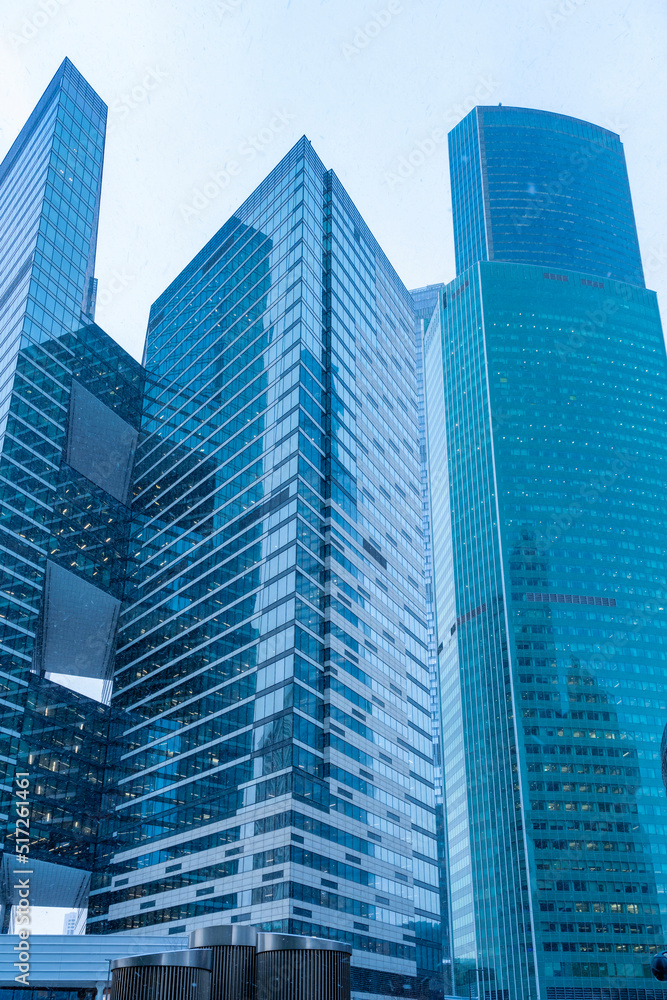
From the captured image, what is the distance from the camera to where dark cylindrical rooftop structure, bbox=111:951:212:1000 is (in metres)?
27.1

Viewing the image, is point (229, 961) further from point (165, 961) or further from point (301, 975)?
point (165, 961)

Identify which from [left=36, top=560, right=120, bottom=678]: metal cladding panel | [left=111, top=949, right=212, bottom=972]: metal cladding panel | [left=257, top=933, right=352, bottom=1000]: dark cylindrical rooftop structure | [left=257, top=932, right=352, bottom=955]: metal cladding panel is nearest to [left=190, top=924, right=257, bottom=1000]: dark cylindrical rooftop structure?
[left=257, top=933, right=352, bottom=1000]: dark cylindrical rooftop structure

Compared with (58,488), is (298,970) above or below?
below

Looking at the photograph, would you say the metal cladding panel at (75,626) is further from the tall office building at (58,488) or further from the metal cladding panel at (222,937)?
the metal cladding panel at (222,937)

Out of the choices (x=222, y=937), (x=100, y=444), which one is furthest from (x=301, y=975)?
(x=100, y=444)

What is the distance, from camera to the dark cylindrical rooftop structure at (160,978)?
88.8ft

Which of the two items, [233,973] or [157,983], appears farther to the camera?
[233,973]

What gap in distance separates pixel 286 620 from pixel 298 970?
204 ft

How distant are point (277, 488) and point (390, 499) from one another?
24.6 meters

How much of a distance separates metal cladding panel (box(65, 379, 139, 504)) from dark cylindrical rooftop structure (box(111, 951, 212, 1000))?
103967 millimetres

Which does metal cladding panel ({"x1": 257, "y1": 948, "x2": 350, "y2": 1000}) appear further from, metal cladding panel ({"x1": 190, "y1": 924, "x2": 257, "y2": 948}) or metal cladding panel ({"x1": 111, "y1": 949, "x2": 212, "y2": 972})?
metal cladding panel ({"x1": 111, "y1": 949, "x2": 212, "y2": 972})

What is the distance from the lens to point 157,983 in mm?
27047

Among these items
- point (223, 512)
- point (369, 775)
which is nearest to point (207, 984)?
point (369, 775)

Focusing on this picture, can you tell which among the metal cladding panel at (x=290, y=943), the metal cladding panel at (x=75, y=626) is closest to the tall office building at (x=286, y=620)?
the metal cladding panel at (x=75, y=626)
